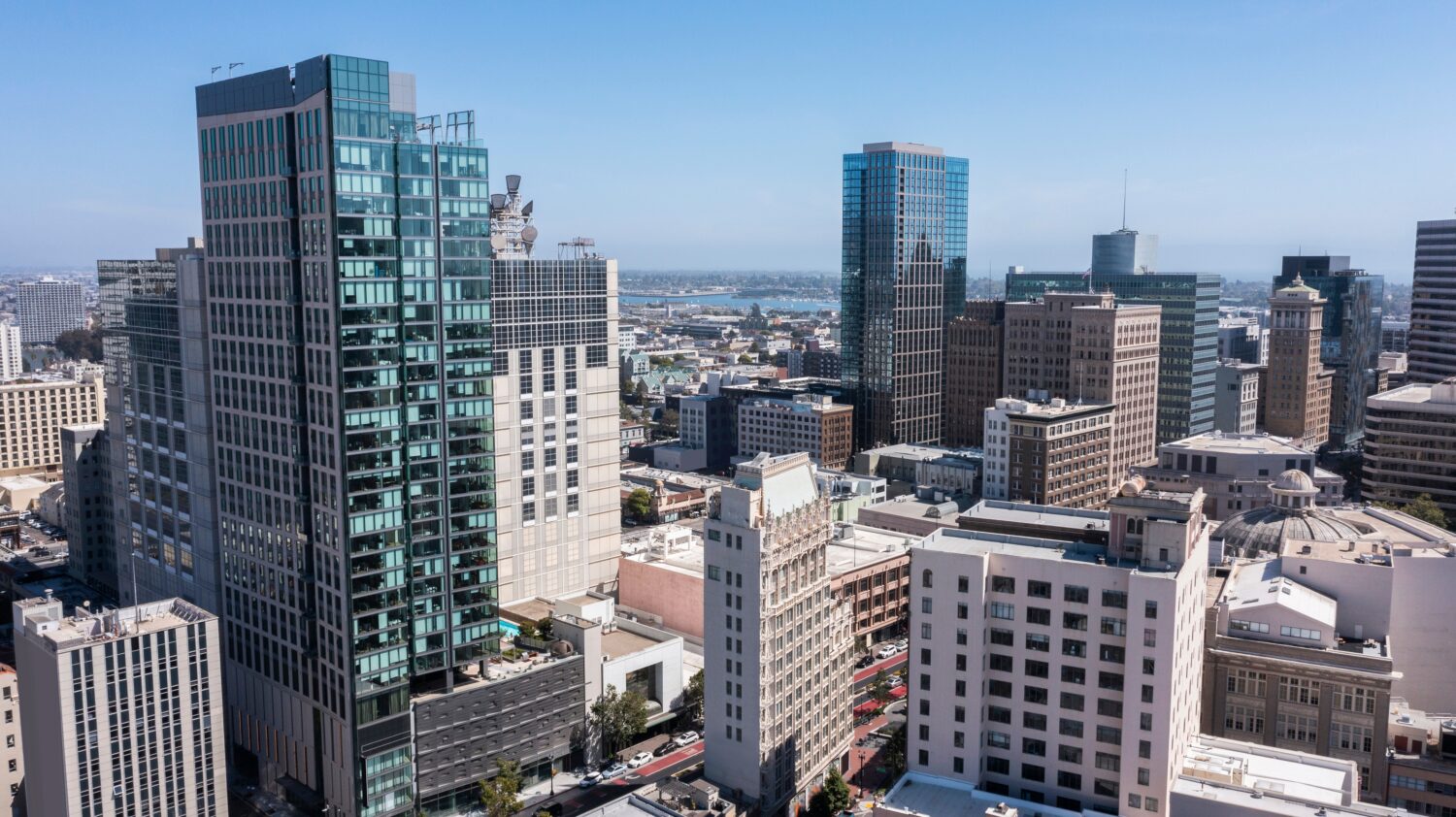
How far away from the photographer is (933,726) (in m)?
75.4

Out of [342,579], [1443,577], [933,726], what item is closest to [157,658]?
[342,579]

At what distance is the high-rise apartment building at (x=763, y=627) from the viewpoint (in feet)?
279

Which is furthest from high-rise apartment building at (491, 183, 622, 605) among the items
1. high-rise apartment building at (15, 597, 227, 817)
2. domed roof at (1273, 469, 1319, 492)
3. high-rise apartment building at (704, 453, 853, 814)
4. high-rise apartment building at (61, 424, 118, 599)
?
domed roof at (1273, 469, 1319, 492)

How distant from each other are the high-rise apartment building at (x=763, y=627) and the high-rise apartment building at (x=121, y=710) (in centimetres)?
3869

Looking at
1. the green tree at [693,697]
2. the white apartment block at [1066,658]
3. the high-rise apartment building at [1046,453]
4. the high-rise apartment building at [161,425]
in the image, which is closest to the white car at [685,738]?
the green tree at [693,697]

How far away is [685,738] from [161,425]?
208 feet

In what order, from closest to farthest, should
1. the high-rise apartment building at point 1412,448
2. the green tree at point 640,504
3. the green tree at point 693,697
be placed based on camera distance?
the green tree at point 693,697
the high-rise apartment building at point 1412,448
the green tree at point 640,504

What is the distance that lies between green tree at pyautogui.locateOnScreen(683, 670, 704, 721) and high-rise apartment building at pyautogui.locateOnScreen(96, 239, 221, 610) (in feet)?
154

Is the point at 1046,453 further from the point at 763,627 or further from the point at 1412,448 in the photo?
A: the point at 763,627

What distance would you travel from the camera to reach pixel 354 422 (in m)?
84.7

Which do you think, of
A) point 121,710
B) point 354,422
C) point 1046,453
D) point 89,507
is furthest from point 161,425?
point 1046,453

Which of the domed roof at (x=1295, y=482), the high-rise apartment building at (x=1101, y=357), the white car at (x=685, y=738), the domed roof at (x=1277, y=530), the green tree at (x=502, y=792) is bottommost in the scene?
the white car at (x=685, y=738)

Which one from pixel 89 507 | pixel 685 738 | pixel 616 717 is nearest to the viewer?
pixel 616 717

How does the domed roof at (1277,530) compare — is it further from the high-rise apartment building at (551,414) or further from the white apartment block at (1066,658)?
the high-rise apartment building at (551,414)
